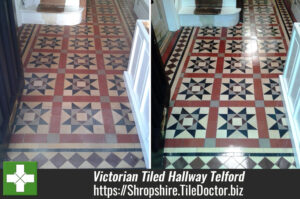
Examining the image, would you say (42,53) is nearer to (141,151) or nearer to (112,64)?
(112,64)

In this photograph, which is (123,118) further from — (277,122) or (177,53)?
(177,53)

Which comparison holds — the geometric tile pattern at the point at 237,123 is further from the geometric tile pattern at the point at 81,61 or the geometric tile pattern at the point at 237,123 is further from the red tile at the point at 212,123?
the geometric tile pattern at the point at 81,61

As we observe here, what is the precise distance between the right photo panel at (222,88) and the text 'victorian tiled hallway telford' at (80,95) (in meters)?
0.24

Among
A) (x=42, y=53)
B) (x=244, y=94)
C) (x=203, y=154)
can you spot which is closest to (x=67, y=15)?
(x=42, y=53)

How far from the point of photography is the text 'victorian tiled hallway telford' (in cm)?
187

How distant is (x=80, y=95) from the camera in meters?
2.01

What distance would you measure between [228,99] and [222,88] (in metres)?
0.19

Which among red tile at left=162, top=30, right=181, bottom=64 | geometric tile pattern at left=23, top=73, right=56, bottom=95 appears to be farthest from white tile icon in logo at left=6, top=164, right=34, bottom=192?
red tile at left=162, top=30, right=181, bottom=64

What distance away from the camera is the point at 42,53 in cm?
205

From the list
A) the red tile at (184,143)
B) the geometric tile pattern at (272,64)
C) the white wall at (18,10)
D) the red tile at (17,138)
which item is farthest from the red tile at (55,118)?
the geometric tile pattern at (272,64)

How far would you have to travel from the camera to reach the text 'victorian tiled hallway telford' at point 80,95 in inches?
73.7

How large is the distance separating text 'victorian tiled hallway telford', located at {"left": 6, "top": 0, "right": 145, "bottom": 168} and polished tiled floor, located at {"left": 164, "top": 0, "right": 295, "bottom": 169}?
0.67m

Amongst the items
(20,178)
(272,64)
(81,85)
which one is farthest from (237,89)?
(20,178)

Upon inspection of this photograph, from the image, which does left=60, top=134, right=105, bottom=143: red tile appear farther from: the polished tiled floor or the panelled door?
the polished tiled floor
